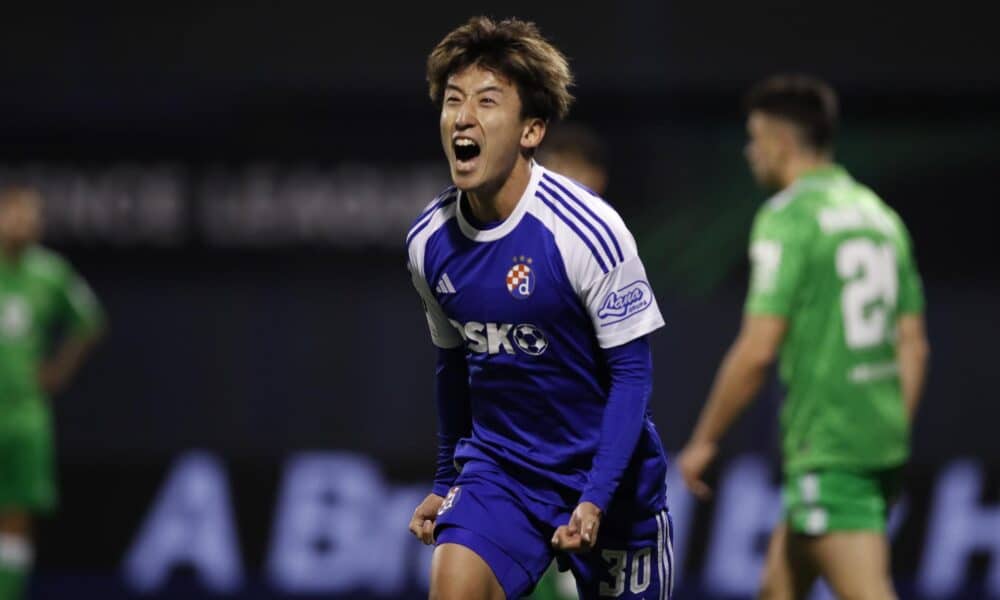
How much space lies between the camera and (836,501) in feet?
16.2

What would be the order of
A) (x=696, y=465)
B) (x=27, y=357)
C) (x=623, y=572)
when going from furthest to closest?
(x=27, y=357) → (x=696, y=465) → (x=623, y=572)

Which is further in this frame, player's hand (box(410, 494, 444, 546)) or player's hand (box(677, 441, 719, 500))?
player's hand (box(677, 441, 719, 500))

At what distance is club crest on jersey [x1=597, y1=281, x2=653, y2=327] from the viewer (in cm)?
358

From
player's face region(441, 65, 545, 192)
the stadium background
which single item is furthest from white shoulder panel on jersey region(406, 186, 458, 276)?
the stadium background

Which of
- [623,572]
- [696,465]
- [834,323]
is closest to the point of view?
[623,572]

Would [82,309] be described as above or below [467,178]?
below

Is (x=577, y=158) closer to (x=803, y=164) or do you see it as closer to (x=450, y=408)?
(x=803, y=164)

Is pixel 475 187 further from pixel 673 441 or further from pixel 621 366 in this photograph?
pixel 673 441

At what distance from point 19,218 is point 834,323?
4.29m

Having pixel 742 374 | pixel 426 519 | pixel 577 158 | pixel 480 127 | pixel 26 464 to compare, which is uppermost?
pixel 577 158

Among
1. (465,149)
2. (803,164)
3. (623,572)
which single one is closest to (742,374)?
(803,164)

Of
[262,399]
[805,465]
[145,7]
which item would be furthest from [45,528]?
[805,465]

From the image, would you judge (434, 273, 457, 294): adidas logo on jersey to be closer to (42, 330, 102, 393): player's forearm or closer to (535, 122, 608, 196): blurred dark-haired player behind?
(535, 122, 608, 196): blurred dark-haired player behind

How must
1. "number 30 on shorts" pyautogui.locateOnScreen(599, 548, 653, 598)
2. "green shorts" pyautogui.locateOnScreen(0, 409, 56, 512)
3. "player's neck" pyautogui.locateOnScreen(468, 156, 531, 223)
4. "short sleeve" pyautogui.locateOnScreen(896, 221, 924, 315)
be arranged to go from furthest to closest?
"green shorts" pyautogui.locateOnScreen(0, 409, 56, 512)
"short sleeve" pyautogui.locateOnScreen(896, 221, 924, 315)
"number 30 on shorts" pyautogui.locateOnScreen(599, 548, 653, 598)
"player's neck" pyautogui.locateOnScreen(468, 156, 531, 223)
